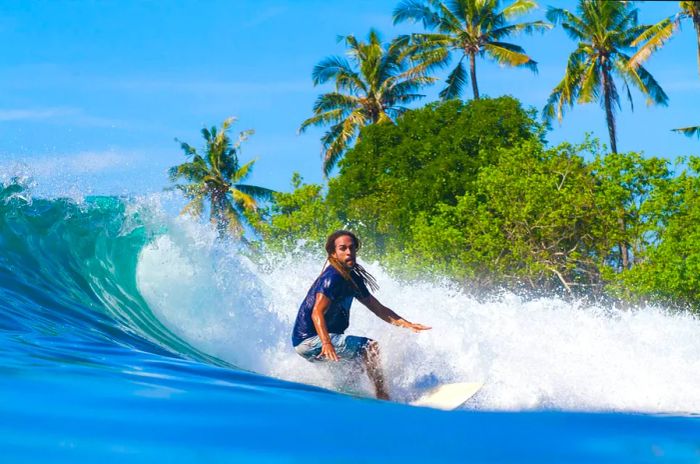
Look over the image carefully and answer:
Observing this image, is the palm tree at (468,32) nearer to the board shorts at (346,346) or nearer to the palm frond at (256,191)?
the palm frond at (256,191)

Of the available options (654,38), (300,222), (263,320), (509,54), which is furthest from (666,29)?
(263,320)

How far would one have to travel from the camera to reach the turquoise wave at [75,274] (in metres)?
7.34

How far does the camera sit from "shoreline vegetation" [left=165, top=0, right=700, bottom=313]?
1057 inches

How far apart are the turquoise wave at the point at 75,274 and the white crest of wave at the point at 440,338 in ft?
1.20

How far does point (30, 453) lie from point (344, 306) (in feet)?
10.2

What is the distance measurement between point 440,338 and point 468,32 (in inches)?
1196

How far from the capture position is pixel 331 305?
629 cm

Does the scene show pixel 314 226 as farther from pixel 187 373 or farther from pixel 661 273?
pixel 187 373

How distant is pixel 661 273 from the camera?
25.2 metres

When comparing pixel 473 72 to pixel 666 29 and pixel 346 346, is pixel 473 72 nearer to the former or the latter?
pixel 666 29

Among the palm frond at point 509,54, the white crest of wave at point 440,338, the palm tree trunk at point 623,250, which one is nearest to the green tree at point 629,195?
the palm tree trunk at point 623,250

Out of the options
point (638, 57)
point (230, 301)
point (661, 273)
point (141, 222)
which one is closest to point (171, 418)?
point (230, 301)

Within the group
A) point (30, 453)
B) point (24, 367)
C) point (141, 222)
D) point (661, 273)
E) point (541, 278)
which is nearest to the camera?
point (30, 453)

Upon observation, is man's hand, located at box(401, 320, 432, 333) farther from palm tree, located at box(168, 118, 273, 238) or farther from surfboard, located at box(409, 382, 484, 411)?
palm tree, located at box(168, 118, 273, 238)
